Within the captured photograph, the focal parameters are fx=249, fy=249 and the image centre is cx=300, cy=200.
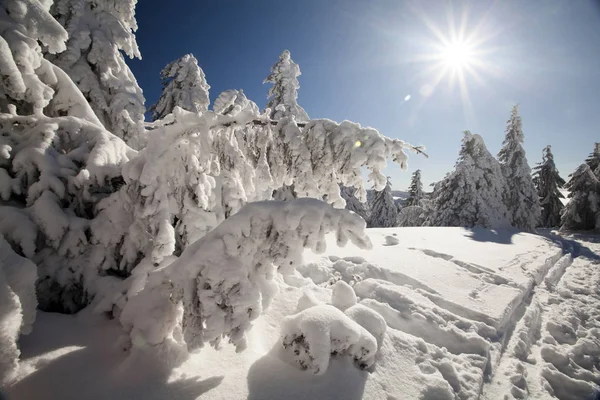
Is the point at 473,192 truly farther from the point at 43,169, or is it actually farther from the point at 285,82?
the point at 43,169

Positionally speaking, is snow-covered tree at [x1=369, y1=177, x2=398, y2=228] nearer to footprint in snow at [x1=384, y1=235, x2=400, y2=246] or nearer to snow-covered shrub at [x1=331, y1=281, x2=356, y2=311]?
footprint in snow at [x1=384, y1=235, x2=400, y2=246]

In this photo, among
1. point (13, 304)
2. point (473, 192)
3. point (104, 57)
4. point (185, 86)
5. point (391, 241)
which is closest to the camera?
point (13, 304)

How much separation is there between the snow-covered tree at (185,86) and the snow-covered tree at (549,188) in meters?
38.2

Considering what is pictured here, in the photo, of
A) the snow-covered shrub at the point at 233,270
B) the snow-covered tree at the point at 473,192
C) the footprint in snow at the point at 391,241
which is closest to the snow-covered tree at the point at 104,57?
the snow-covered shrub at the point at 233,270

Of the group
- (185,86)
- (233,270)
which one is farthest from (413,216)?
(233,270)

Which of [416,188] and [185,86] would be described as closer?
[185,86]

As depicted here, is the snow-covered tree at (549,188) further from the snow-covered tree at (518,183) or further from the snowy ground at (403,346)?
the snowy ground at (403,346)

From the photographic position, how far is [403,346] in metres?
4.45

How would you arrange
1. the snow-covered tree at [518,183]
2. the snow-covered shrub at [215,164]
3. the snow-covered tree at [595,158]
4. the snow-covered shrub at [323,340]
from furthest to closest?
the snow-covered tree at [595,158]
the snow-covered tree at [518,183]
the snow-covered shrub at [323,340]
the snow-covered shrub at [215,164]

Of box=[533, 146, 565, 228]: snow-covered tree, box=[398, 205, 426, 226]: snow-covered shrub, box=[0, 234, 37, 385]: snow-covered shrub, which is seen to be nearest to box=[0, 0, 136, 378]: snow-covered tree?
box=[0, 234, 37, 385]: snow-covered shrub

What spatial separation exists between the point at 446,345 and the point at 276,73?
723 inches

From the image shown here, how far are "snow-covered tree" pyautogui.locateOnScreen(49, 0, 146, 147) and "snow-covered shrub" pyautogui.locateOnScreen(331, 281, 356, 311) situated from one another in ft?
19.2

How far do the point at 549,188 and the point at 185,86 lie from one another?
133 ft

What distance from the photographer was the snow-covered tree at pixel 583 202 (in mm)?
23045
